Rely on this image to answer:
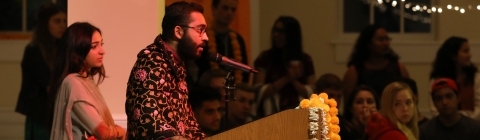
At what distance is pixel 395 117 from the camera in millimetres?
6160

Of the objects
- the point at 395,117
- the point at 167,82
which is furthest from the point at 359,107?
the point at 167,82

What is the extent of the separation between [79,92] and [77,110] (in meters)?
0.08

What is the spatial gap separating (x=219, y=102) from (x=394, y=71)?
1.40m

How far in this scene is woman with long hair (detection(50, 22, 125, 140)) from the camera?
483 cm

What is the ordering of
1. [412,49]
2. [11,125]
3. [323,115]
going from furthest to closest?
[412,49] → [11,125] → [323,115]

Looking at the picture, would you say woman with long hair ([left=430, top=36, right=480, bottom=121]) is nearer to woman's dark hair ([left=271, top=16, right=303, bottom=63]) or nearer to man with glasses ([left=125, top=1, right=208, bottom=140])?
woman's dark hair ([left=271, top=16, right=303, bottom=63])

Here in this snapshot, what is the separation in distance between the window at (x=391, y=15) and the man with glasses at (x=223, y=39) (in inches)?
65.3

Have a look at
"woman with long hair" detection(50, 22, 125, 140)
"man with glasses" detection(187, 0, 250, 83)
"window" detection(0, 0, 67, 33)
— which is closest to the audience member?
"man with glasses" detection(187, 0, 250, 83)

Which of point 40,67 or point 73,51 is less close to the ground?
point 73,51

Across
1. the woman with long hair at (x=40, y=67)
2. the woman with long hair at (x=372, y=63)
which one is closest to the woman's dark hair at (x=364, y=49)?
the woman with long hair at (x=372, y=63)

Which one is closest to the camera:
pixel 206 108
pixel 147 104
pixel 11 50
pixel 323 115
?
pixel 147 104

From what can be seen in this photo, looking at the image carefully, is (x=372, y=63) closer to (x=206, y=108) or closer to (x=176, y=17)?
(x=206, y=108)

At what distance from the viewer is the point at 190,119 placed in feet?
13.7

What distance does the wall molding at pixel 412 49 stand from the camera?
8.14m
